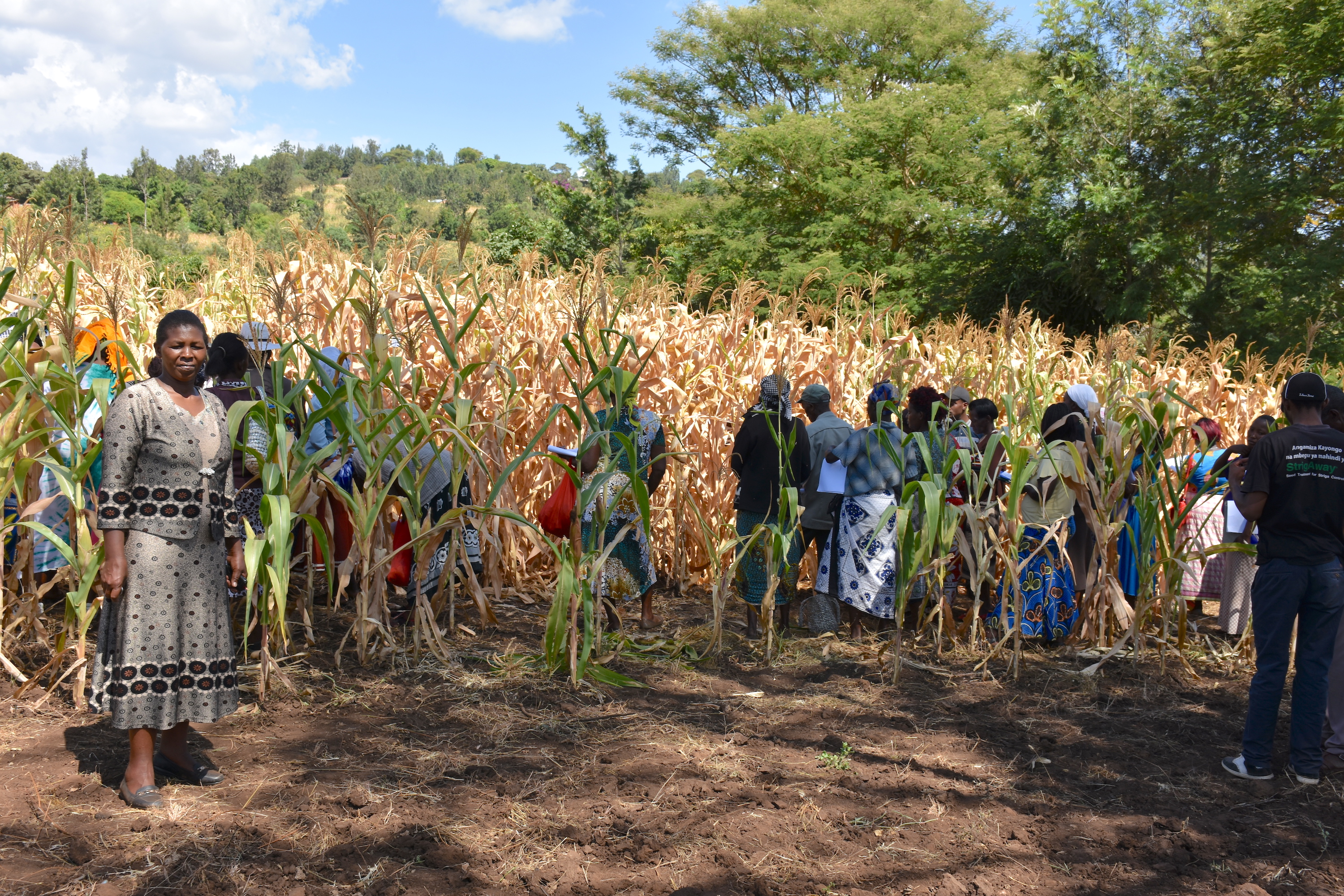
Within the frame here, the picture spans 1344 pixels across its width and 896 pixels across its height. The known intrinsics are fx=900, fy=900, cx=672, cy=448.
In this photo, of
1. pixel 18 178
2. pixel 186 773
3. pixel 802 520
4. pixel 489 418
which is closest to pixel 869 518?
pixel 802 520

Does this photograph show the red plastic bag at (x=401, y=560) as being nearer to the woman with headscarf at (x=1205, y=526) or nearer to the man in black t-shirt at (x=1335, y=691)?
the man in black t-shirt at (x=1335, y=691)

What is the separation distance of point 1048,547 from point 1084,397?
0.84 m

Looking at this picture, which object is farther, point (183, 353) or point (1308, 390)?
point (1308, 390)

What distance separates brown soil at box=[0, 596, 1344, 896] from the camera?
2.55m

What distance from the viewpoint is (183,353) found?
276cm

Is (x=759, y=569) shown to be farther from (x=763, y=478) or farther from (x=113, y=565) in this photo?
(x=113, y=565)

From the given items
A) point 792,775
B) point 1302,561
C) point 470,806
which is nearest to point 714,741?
point 792,775

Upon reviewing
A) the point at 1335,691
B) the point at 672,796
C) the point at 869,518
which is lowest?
the point at 672,796

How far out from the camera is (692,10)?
87.8 ft

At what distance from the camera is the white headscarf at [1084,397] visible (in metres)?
4.85

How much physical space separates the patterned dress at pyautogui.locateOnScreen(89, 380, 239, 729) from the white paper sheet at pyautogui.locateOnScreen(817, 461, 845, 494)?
3165 millimetres

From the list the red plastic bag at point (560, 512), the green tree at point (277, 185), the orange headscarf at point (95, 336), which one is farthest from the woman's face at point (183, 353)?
the green tree at point (277, 185)

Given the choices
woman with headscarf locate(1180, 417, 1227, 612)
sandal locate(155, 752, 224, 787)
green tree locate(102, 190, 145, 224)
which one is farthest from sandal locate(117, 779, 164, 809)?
green tree locate(102, 190, 145, 224)

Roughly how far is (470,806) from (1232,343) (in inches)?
522
